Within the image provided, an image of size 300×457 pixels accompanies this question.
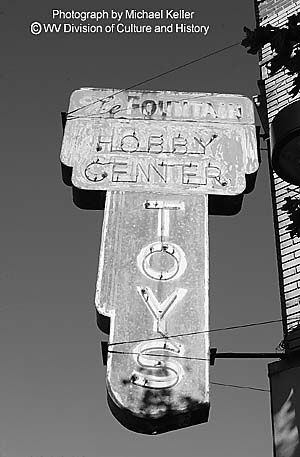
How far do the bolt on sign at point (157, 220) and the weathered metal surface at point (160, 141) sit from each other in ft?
0.05

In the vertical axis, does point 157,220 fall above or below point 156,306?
above

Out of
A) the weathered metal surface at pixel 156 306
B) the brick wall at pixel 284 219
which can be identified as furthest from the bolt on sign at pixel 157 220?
the brick wall at pixel 284 219

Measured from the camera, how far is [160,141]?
10.6 m

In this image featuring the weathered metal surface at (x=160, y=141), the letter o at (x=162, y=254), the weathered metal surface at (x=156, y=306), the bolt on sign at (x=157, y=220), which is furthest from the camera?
the weathered metal surface at (x=160, y=141)

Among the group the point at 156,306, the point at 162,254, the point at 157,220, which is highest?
the point at 157,220

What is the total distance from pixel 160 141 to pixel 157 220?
164cm

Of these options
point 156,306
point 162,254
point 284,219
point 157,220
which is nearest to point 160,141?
point 157,220

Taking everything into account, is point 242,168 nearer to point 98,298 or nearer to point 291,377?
point 98,298

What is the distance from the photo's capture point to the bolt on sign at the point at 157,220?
7754mm

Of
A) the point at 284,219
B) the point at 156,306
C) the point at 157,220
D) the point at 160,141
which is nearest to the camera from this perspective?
the point at 156,306

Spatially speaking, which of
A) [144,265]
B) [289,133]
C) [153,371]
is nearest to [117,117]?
[144,265]

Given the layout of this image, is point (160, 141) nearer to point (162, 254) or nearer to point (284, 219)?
point (162, 254)

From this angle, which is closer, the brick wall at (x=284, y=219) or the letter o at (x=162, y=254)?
the brick wall at (x=284, y=219)

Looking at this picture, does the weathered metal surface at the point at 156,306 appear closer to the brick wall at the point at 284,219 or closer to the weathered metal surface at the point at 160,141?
the weathered metal surface at the point at 160,141
